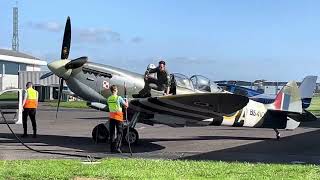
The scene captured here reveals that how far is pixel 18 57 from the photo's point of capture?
93688 millimetres

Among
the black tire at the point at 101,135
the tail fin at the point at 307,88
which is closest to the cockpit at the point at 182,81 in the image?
the black tire at the point at 101,135

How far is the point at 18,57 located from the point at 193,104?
8498 centimetres

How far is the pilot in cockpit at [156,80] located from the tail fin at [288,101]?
4718 mm

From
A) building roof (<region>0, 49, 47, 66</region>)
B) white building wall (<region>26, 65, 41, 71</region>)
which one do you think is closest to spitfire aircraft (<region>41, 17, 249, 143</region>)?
building roof (<region>0, 49, 47, 66</region>)

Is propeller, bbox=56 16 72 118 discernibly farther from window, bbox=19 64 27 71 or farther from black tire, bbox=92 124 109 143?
window, bbox=19 64 27 71

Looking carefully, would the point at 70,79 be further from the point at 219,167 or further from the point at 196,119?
the point at 219,167

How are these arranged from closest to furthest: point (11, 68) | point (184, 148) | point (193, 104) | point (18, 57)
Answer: point (193, 104), point (184, 148), point (11, 68), point (18, 57)

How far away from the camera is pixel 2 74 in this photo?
84375mm

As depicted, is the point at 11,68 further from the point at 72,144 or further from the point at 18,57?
the point at 72,144

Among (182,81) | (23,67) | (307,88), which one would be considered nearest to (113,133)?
(182,81)

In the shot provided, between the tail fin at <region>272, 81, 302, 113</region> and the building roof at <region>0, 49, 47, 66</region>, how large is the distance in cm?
7632

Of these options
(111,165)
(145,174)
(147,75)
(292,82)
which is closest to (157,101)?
(147,75)

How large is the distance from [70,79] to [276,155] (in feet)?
20.4

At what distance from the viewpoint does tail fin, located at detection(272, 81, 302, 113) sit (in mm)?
17433
